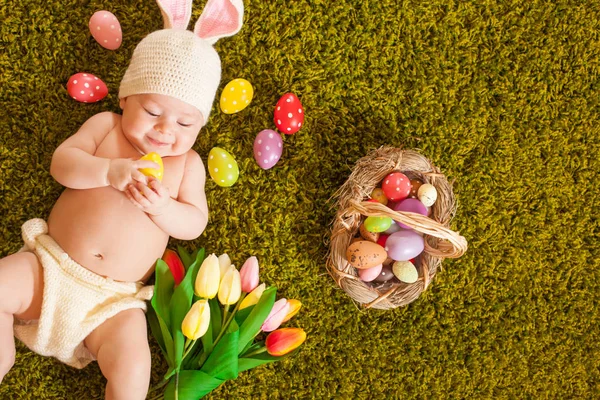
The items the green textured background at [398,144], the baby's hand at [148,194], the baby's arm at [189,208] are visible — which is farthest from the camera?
the green textured background at [398,144]

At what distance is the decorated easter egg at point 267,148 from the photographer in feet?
6.25

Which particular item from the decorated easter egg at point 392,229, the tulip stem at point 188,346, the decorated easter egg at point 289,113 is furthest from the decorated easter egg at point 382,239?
the tulip stem at point 188,346

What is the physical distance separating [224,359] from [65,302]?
54 cm

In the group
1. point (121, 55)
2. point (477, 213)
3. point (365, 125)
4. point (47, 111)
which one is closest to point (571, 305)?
point (477, 213)

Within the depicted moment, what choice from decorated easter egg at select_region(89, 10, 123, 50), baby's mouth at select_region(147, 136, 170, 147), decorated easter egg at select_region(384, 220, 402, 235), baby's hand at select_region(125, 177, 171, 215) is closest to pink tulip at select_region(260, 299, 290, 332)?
decorated easter egg at select_region(384, 220, 402, 235)

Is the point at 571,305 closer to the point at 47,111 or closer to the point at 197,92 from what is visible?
the point at 197,92

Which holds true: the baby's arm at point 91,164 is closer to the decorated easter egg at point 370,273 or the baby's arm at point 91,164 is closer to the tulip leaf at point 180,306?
the tulip leaf at point 180,306

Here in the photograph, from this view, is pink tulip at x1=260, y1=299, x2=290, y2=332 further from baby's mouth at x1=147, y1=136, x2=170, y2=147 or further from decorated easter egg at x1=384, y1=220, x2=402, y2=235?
baby's mouth at x1=147, y1=136, x2=170, y2=147

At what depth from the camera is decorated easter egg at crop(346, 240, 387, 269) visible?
1.75 metres

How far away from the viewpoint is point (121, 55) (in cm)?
197

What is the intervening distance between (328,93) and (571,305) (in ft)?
4.19

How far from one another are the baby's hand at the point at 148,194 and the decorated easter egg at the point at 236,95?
45 centimetres

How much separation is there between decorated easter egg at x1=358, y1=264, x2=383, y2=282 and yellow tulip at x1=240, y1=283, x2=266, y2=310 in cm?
35

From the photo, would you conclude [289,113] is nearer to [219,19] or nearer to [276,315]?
[219,19]
